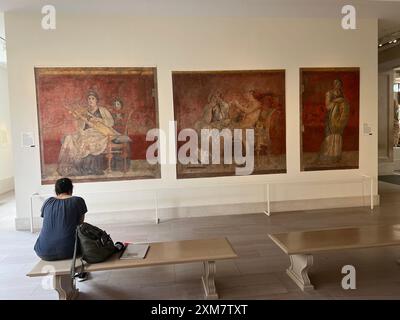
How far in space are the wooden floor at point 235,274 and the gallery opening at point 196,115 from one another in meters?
0.11

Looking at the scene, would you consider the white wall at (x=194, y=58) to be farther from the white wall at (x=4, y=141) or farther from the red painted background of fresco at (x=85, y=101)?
the white wall at (x=4, y=141)

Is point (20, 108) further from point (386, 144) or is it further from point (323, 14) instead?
point (386, 144)

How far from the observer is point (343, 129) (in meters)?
7.25

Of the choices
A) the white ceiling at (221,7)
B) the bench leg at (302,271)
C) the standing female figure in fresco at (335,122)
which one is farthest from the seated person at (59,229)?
the standing female figure in fresco at (335,122)

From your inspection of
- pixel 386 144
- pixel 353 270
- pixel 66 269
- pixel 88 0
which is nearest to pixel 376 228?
pixel 353 270

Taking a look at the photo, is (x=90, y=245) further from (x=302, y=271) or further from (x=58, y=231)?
(x=302, y=271)

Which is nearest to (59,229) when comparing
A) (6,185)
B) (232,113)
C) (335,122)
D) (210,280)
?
(210,280)

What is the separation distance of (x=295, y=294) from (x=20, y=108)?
6231mm

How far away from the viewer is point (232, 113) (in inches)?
271

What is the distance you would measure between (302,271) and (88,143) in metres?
5.00

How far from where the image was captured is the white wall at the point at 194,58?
6.25 metres

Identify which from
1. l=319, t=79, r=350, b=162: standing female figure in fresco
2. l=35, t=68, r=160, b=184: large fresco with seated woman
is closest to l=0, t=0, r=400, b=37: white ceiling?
l=35, t=68, r=160, b=184: large fresco with seated woman

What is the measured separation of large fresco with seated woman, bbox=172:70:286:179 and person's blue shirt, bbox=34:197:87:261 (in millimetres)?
3666

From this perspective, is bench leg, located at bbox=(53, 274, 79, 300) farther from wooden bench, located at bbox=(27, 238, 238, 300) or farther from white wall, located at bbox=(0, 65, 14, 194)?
white wall, located at bbox=(0, 65, 14, 194)
